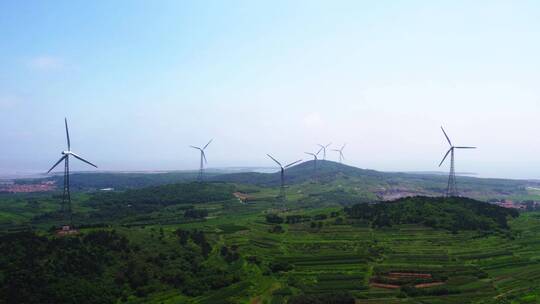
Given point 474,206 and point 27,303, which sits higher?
point 474,206

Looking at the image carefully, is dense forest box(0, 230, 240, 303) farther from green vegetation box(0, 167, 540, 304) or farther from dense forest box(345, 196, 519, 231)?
dense forest box(345, 196, 519, 231)

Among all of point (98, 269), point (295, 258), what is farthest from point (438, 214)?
point (98, 269)

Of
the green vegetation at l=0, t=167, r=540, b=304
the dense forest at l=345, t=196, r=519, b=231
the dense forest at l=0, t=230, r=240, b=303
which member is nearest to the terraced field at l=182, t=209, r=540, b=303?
the green vegetation at l=0, t=167, r=540, b=304

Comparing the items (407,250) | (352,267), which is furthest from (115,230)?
(407,250)

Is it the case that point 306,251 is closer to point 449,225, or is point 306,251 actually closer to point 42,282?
point 449,225

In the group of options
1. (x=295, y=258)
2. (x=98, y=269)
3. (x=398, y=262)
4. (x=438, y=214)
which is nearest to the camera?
(x=98, y=269)

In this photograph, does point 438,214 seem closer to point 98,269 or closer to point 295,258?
point 295,258

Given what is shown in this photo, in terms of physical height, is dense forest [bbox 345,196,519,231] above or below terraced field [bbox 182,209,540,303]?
above

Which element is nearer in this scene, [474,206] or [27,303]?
[27,303]
